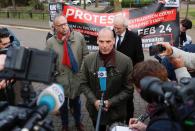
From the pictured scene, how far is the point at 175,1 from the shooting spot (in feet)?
24.2

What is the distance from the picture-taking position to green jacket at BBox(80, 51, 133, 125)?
446 centimetres

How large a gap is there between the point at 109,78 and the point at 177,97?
2.55 metres

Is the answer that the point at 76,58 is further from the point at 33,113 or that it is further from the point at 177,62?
the point at 33,113

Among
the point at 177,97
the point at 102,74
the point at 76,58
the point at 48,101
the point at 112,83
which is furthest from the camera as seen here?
the point at 76,58

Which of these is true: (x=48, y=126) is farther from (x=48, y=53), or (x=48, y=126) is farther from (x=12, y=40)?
(x=12, y=40)

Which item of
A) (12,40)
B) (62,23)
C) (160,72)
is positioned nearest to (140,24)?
(62,23)

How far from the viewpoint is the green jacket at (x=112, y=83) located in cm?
446

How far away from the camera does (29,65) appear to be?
7.96 ft

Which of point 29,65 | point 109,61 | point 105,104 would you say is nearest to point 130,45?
point 109,61

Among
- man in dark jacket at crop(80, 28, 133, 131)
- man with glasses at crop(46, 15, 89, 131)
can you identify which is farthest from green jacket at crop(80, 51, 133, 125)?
man with glasses at crop(46, 15, 89, 131)

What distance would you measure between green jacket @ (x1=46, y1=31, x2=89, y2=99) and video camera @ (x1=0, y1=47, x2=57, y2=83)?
296 centimetres

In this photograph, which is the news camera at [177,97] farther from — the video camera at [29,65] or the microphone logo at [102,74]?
the microphone logo at [102,74]

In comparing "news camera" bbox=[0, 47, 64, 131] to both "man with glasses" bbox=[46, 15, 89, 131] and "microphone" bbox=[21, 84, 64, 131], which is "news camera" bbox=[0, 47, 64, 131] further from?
"man with glasses" bbox=[46, 15, 89, 131]

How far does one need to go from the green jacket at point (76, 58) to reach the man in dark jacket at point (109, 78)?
0.85 meters
